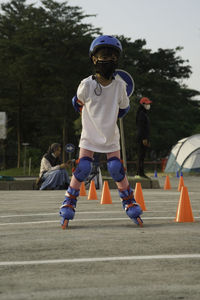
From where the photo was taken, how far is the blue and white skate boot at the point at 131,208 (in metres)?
6.41

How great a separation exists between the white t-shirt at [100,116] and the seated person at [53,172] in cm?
796

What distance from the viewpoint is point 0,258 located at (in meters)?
4.50

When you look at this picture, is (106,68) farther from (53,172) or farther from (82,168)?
(53,172)

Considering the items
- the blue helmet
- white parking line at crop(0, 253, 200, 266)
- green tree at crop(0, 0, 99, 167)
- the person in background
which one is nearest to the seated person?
Result: the person in background

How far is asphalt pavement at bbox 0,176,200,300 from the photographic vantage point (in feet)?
11.2

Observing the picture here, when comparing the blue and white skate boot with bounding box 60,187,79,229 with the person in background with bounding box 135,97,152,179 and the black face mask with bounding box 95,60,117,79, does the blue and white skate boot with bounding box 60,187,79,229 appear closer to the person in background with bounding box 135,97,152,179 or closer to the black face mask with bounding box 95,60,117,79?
the black face mask with bounding box 95,60,117,79

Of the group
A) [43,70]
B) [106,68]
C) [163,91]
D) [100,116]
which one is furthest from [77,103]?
[163,91]

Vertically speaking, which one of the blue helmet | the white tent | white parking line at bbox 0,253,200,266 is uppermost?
the blue helmet

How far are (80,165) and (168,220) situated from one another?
131 cm

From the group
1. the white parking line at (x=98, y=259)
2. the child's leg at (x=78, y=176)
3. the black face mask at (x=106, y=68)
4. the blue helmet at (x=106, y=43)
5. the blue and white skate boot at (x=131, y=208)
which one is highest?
the blue helmet at (x=106, y=43)

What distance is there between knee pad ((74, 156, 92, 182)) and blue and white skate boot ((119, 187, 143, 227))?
489 millimetres

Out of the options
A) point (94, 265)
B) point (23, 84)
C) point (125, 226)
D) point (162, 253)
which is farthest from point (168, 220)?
point (23, 84)

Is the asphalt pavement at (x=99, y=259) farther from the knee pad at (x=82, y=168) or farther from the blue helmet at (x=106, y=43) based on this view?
the blue helmet at (x=106, y=43)

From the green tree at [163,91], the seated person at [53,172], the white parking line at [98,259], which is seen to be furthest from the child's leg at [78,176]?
the green tree at [163,91]
